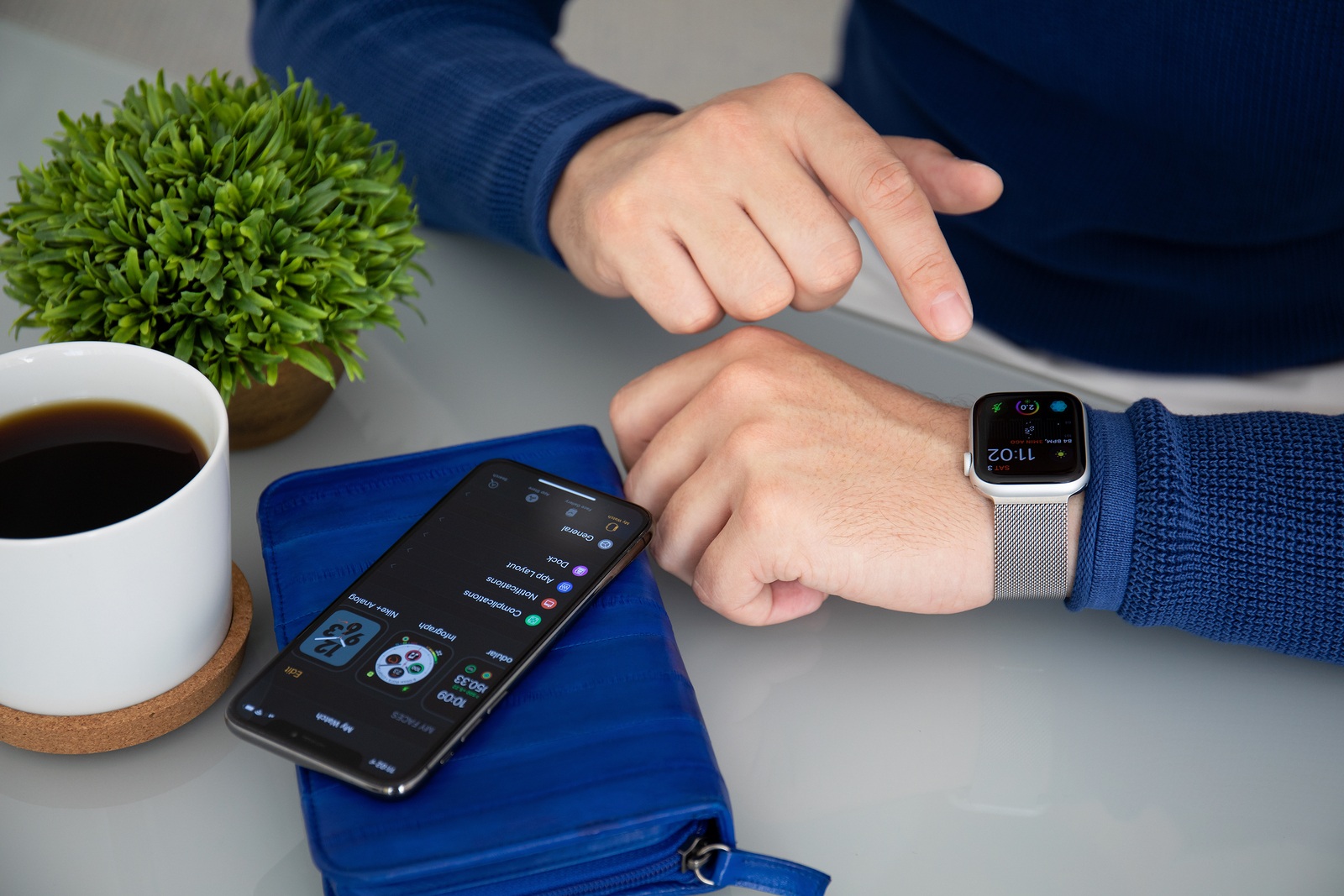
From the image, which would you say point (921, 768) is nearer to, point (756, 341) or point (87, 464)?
point (756, 341)

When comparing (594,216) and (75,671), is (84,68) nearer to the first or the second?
(594,216)

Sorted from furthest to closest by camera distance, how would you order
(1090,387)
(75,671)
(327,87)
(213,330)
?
(327,87), (1090,387), (213,330), (75,671)

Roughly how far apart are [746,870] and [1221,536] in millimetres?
338

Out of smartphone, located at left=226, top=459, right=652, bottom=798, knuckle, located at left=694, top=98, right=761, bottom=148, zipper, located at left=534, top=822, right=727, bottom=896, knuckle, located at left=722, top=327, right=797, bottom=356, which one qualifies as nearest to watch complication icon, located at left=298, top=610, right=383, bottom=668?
smartphone, located at left=226, top=459, right=652, bottom=798

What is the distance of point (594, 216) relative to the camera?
2.45 ft

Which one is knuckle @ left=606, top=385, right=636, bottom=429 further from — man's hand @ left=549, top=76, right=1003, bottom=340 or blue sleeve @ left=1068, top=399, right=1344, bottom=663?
blue sleeve @ left=1068, top=399, right=1344, bottom=663

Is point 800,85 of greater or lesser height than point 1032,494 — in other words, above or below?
above

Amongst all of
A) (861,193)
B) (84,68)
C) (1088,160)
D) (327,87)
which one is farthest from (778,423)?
(84,68)

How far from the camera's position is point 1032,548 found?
0.60m

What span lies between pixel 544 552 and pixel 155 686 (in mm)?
Result: 193

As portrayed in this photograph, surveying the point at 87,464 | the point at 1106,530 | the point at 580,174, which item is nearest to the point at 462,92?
the point at 580,174

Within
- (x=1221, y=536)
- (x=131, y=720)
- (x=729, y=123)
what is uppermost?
(x=729, y=123)

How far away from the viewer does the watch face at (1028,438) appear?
1.97 feet

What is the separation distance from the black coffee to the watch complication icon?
94 millimetres
